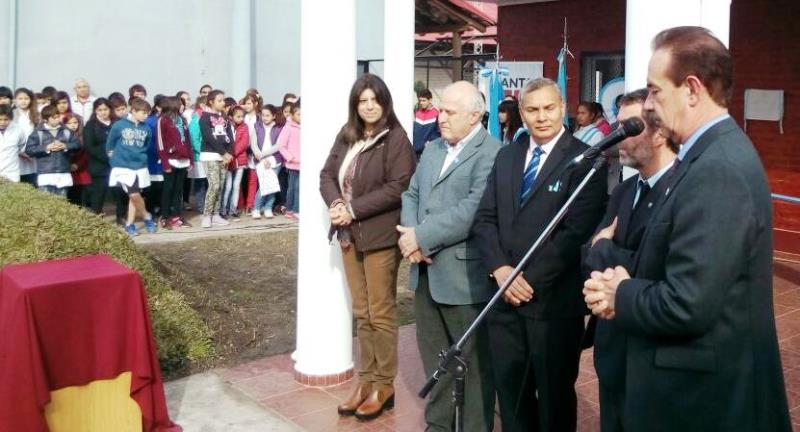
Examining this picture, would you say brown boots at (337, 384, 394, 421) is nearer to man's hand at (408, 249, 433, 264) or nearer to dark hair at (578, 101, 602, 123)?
man's hand at (408, 249, 433, 264)

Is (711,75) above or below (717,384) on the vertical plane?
above

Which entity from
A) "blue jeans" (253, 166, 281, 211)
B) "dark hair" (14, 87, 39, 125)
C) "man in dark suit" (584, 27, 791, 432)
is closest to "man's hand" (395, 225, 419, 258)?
"man in dark suit" (584, 27, 791, 432)

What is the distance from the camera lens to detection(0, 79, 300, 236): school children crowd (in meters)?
10.8

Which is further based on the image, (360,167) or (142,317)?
(360,167)

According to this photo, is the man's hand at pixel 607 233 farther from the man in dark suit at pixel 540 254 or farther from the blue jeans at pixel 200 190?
the blue jeans at pixel 200 190

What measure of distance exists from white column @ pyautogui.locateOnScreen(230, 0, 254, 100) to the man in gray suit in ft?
36.6

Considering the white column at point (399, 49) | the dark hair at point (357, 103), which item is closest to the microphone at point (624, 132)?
the dark hair at point (357, 103)

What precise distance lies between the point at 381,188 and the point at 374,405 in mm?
1253

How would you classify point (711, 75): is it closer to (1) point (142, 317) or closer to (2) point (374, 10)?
(1) point (142, 317)

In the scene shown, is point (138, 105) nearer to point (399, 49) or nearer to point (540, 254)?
point (399, 49)

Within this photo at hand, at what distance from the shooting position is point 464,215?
169 inches

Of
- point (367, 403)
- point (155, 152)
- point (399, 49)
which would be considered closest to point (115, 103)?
point (155, 152)

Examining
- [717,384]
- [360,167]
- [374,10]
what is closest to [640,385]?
[717,384]

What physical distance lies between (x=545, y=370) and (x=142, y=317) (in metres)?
1.98
